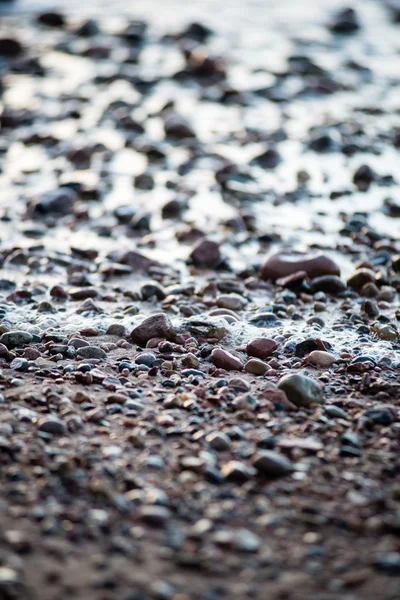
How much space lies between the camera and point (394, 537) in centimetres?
197

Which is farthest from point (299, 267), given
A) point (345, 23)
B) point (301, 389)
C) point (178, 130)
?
point (345, 23)

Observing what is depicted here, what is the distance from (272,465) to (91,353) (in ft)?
3.73

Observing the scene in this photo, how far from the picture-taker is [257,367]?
9.86 feet

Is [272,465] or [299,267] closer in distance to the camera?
[272,465]

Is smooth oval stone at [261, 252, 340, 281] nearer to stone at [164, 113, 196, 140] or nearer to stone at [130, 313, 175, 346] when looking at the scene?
stone at [130, 313, 175, 346]

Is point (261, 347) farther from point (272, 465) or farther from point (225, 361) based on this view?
point (272, 465)

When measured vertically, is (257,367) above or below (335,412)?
below

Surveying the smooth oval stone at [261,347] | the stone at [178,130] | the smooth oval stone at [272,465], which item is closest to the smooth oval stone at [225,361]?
the smooth oval stone at [261,347]

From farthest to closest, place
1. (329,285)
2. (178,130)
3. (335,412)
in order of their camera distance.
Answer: (178,130)
(329,285)
(335,412)

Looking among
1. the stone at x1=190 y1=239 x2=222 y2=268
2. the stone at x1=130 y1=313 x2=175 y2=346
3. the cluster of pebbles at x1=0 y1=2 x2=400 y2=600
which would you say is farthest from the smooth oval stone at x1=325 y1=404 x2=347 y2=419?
the stone at x1=190 y1=239 x2=222 y2=268

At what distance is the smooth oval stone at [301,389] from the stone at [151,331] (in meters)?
0.70

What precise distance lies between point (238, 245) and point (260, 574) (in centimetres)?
297

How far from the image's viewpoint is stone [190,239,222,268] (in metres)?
4.34

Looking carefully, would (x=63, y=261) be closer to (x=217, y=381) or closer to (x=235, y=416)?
(x=217, y=381)
